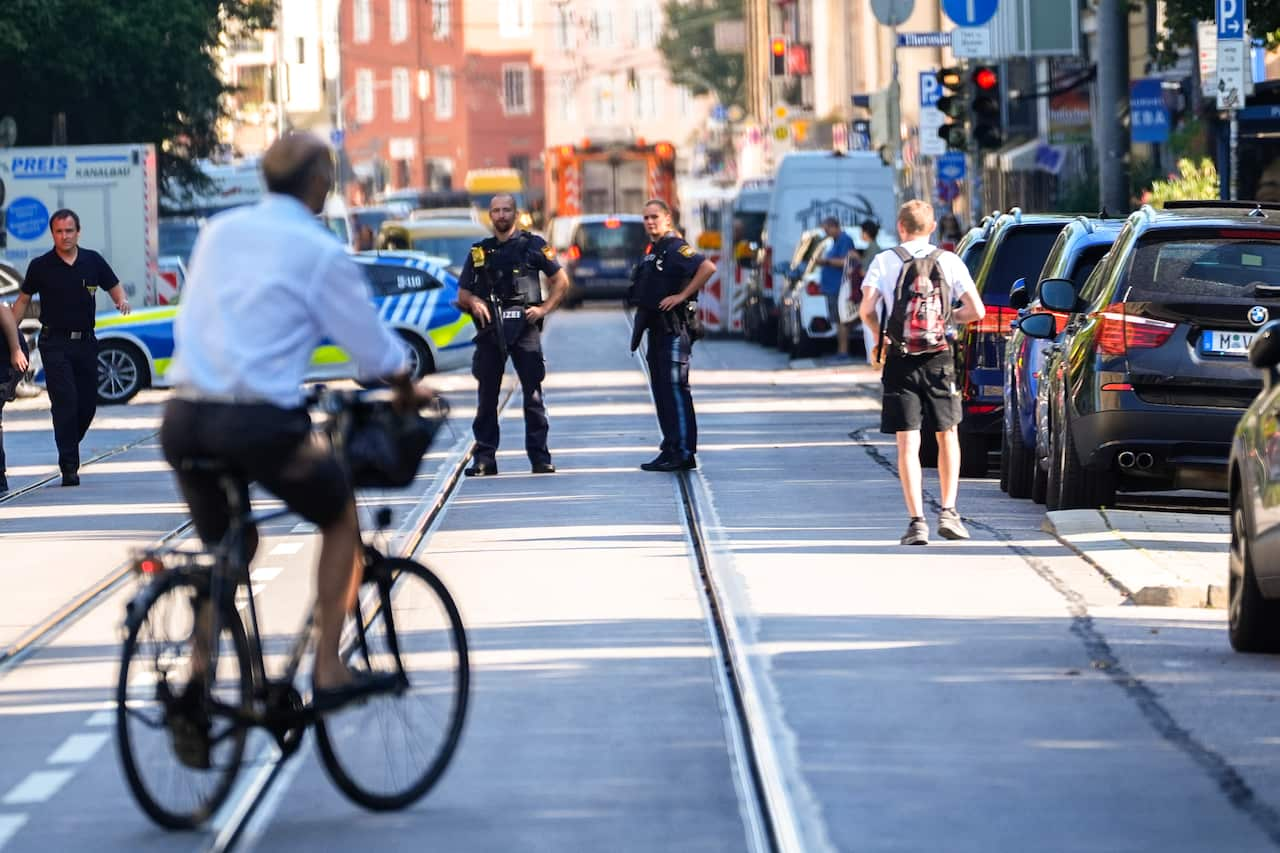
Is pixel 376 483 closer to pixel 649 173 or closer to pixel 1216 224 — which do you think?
pixel 1216 224

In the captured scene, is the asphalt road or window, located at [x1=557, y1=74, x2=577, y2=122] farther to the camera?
window, located at [x1=557, y1=74, x2=577, y2=122]

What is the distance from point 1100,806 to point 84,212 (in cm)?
2847

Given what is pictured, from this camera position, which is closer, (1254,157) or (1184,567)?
(1184,567)

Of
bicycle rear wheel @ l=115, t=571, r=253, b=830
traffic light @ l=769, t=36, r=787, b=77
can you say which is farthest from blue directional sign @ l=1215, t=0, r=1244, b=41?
traffic light @ l=769, t=36, r=787, b=77

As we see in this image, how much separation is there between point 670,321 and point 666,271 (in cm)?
32

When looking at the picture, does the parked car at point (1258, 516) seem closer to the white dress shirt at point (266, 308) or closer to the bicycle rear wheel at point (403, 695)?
the bicycle rear wheel at point (403, 695)

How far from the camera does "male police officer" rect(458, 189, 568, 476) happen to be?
1789 centimetres

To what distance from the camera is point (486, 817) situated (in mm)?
7320

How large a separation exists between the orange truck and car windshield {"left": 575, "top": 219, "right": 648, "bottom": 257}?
494 cm

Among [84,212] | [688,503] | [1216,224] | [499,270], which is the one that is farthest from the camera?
[84,212]

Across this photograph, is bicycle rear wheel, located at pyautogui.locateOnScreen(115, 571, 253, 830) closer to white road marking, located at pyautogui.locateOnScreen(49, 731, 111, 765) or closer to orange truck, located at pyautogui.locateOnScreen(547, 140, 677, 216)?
white road marking, located at pyautogui.locateOnScreen(49, 731, 111, 765)

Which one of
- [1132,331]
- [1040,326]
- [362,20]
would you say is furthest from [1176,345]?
[362,20]

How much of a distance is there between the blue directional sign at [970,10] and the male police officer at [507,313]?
51.8 feet

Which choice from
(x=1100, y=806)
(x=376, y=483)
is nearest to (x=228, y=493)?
(x=376, y=483)
